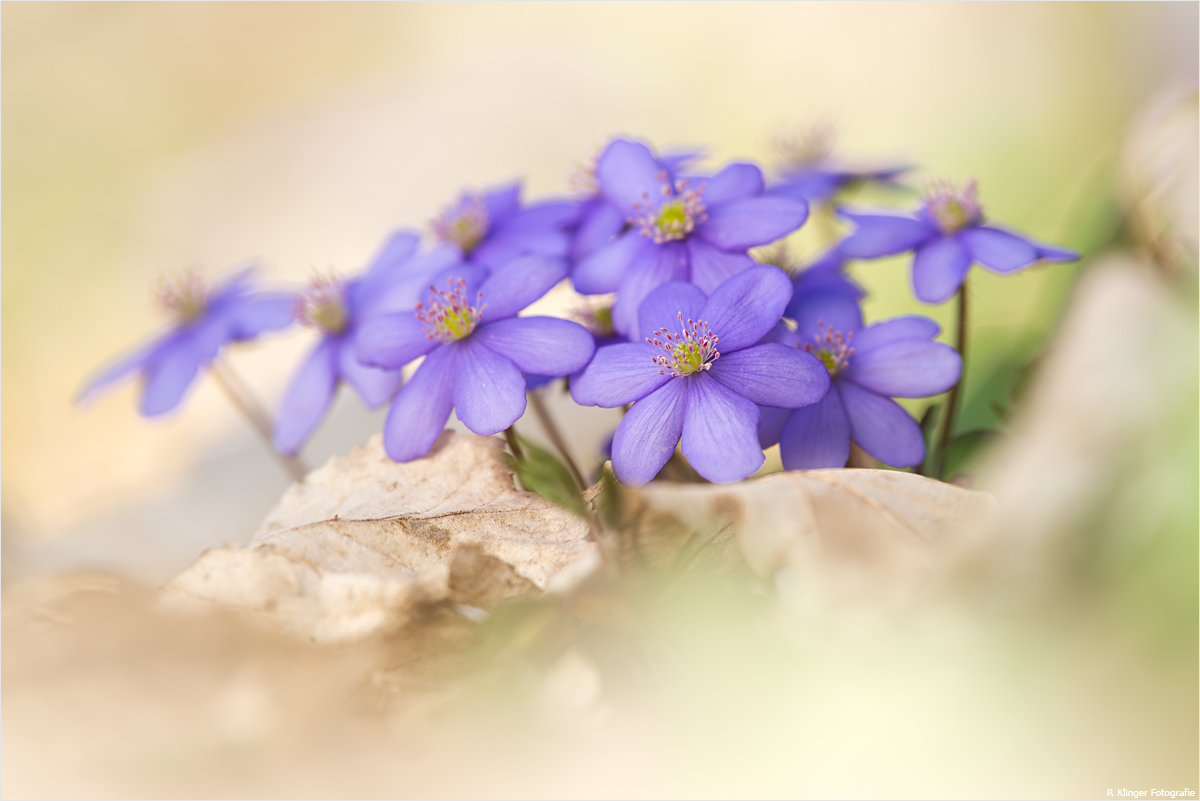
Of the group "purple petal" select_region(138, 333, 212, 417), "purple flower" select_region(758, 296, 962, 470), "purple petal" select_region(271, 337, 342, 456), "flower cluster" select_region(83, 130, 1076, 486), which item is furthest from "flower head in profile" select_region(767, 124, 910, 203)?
"purple petal" select_region(138, 333, 212, 417)

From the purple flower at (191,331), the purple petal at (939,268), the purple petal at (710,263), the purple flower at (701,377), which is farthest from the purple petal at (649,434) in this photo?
the purple flower at (191,331)

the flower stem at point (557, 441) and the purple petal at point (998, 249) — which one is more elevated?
the purple petal at point (998, 249)

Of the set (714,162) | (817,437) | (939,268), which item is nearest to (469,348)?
(817,437)

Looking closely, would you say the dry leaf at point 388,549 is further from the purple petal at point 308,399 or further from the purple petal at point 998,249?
the purple petal at point 998,249

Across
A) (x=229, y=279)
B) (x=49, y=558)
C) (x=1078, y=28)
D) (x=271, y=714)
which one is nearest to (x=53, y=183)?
(x=49, y=558)

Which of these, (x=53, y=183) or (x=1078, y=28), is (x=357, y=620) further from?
(x=53, y=183)

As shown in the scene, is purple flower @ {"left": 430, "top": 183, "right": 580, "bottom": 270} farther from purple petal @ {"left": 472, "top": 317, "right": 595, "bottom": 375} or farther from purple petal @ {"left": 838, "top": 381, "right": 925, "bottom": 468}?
purple petal @ {"left": 838, "top": 381, "right": 925, "bottom": 468}

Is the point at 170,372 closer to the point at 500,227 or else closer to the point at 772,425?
the point at 500,227
